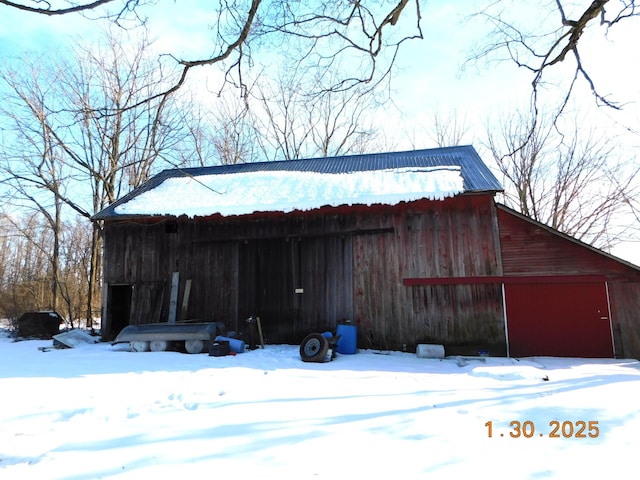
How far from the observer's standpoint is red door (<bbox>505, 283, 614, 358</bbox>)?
845cm

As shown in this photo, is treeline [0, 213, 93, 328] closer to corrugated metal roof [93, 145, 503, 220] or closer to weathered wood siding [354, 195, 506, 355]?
corrugated metal roof [93, 145, 503, 220]

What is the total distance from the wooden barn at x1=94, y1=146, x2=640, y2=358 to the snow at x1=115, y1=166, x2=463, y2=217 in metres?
0.06

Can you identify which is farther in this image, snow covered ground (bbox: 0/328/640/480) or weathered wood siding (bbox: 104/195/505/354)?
weathered wood siding (bbox: 104/195/505/354)

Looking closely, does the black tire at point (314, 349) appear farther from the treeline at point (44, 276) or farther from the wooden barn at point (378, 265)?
the treeline at point (44, 276)

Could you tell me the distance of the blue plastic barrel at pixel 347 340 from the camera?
9.02 meters

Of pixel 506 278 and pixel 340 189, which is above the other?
pixel 340 189

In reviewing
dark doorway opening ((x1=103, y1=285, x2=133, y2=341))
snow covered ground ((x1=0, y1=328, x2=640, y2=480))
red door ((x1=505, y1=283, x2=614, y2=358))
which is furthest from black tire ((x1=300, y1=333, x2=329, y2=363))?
dark doorway opening ((x1=103, y1=285, x2=133, y2=341))

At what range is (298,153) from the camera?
2405 centimetres

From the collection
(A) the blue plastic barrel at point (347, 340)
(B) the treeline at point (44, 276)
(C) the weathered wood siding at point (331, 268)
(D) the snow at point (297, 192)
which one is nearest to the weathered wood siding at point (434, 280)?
(C) the weathered wood siding at point (331, 268)

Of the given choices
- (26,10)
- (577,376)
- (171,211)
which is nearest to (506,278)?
(577,376)

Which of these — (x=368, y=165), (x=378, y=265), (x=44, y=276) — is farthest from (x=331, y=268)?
(x=44, y=276)

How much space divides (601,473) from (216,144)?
2345 cm

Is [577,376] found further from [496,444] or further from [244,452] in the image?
[244,452]

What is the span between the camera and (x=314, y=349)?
8117 millimetres
